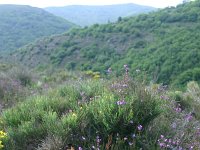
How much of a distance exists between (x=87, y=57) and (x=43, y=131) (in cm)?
3383

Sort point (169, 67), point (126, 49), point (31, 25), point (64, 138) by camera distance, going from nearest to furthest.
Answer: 1. point (64, 138)
2. point (169, 67)
3. point (126, 49)
4. point (31, 25)

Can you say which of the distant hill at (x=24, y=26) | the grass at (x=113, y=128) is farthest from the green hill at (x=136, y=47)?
the distant hill at (x=24, y=26)

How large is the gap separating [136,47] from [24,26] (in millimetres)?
55674

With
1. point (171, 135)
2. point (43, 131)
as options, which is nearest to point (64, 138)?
point (43, 131)

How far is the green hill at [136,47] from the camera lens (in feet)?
93.5

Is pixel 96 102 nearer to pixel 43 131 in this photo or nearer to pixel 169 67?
pixel 43 131

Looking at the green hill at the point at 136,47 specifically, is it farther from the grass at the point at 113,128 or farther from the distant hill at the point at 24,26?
the distant hill at the point at 24,26

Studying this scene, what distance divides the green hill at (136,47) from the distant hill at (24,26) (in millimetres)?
26038

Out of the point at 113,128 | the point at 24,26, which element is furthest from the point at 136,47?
the point at 24,26

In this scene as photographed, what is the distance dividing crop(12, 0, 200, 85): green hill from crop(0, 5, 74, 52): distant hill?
85.4ft

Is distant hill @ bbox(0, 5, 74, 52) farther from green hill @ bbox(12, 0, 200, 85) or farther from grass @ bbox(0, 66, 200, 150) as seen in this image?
grass @ bbox(0, 66, 200, 150)

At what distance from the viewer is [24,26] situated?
286 ft

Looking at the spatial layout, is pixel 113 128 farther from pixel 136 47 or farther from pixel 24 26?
pixel 24 26

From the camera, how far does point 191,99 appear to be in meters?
8.54
